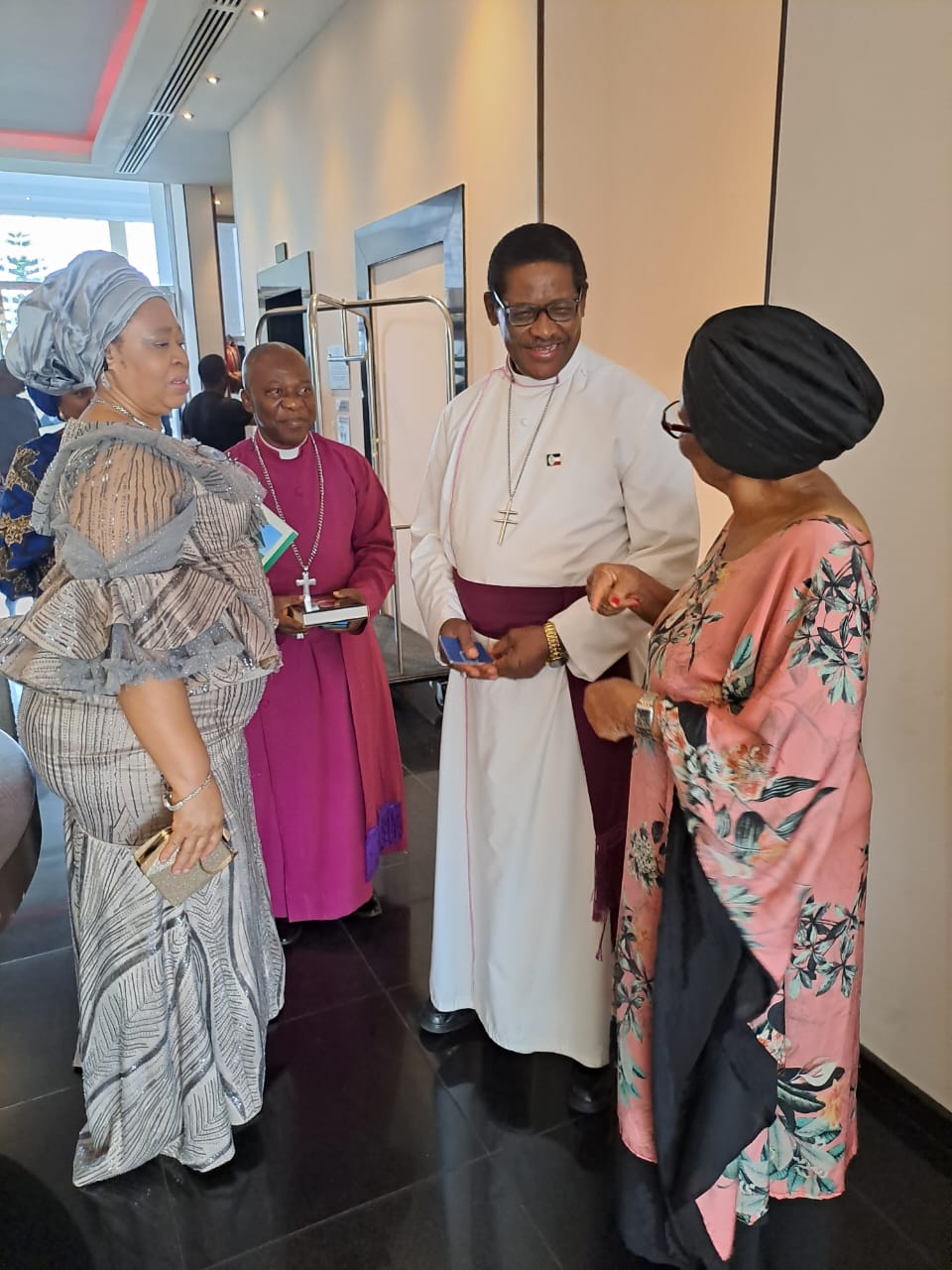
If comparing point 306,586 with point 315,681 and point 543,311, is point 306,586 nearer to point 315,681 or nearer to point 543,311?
point 315,681

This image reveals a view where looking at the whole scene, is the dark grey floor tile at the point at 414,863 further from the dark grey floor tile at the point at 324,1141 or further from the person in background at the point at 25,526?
the person in background at the point at 25,526

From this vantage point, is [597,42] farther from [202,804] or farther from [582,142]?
[202,804]

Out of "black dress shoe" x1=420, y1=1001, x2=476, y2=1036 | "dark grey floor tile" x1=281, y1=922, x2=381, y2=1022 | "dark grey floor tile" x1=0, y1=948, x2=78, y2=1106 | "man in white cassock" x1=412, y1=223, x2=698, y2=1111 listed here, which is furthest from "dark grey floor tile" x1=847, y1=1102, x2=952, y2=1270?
"dark grey floor tile" x1=0, y1=948, x2=78, y2=1106

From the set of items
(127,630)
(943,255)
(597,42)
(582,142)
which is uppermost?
(597,42)

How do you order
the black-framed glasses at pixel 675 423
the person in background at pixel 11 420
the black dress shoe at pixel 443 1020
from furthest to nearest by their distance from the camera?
the person in background at pixel 11 420
the black dress shoe at pixel 443 1020
the black-framed glasses at pixel 675 423

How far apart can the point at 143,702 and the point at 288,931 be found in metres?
1.36

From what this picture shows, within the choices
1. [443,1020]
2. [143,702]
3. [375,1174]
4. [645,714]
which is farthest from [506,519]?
[375,1174]

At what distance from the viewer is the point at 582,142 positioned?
121 inches

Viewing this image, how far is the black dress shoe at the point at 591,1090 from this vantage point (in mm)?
1822

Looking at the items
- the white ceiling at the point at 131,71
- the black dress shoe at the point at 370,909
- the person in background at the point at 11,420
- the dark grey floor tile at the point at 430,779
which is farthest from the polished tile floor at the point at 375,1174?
the white ceiling at the point at 131,71

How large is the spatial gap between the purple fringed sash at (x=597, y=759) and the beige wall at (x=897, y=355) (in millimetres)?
530

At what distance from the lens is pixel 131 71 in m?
5.33

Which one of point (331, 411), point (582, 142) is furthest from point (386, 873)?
point (331, 411)

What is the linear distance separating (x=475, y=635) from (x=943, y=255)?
106cm
